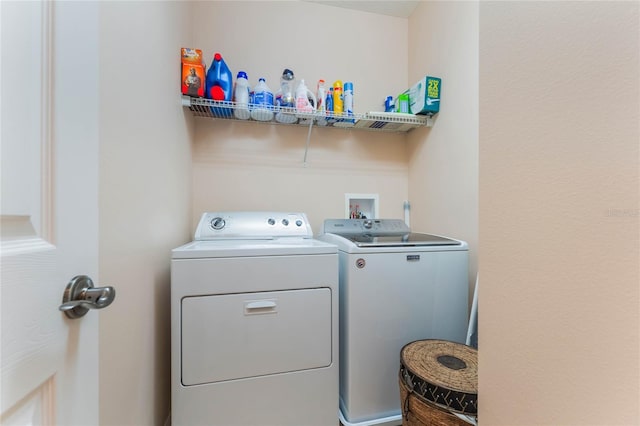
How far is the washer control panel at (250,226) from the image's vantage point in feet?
5.22

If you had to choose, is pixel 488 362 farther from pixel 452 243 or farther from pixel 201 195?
pixel 201 195

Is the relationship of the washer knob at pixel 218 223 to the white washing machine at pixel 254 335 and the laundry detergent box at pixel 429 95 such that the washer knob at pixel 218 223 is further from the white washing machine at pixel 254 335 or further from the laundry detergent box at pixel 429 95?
the laundry detergent box at pixel 429 95

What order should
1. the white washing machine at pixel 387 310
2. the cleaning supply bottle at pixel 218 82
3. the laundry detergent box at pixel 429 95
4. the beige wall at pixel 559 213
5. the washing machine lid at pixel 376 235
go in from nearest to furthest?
the beige wall at pixel 559 213 → the white washing machine at pixel 387 310 → the washing machine lid at pixel 376 235 → the cleaning supply bottle at pixel 218 82 → the laundry detergent box at pixel 429 95

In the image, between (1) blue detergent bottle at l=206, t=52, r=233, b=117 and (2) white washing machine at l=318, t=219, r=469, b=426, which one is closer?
(2) white washing machine at l=318, t=219, r=469, b=426

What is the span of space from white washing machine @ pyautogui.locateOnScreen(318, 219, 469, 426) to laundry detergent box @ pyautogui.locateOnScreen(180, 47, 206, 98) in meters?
1.30

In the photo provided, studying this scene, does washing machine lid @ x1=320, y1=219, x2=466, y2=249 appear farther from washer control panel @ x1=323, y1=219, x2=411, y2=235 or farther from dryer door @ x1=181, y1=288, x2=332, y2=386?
dryer door @ x1=181, y1=288, x2=332, y2=386

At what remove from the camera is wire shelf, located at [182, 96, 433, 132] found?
1688 mm

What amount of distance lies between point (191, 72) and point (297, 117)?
0.72 m

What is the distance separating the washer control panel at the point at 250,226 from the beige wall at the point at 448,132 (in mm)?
984

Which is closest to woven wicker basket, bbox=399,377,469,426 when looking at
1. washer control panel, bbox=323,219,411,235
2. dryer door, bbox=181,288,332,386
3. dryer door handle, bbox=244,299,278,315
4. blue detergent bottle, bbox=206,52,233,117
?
dryer door, bbox=181,288,332,386

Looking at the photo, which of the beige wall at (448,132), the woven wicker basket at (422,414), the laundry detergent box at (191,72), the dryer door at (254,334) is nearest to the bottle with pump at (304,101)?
the laundry detergent box at (191,72)

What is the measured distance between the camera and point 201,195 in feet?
6.29

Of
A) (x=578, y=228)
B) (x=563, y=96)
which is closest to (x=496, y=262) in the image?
(x=578, y=228)

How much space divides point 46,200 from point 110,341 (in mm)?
527
